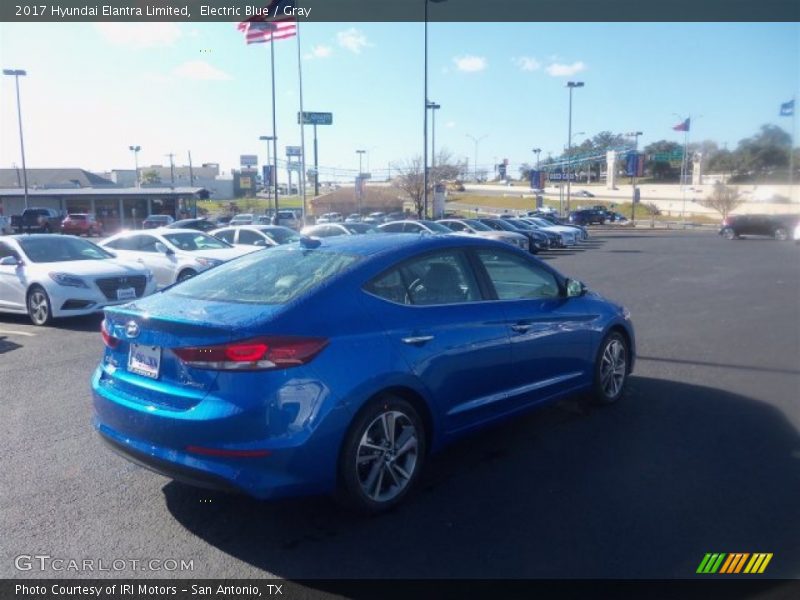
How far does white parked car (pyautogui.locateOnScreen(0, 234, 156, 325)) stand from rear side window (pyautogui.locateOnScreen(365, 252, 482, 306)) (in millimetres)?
7546

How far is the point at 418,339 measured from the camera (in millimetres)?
4223

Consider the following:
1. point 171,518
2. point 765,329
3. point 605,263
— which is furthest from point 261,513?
point 605,263

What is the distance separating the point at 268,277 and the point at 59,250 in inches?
341

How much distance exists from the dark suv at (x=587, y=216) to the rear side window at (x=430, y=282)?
2249 inches

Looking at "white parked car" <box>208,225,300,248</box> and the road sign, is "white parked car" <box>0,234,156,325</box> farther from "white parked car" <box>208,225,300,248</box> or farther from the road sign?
the road sign

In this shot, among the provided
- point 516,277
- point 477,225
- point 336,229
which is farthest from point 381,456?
point 477,225

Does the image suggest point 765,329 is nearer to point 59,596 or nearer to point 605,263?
point 59,596

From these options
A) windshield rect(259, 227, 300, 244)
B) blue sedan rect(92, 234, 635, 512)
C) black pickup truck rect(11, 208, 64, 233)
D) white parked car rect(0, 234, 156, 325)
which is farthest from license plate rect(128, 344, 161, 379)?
black pickup truck rect(11, 208, 64, 233)

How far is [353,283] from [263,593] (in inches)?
70.2

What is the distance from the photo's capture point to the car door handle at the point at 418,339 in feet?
13.6

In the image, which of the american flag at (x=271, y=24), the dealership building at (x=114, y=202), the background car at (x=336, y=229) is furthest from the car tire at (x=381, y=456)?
the dealership building at (x=114, y=202)

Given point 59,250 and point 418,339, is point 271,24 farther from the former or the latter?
point 418,339

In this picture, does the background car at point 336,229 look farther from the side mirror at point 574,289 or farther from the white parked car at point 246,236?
the side mirror at point 574,289

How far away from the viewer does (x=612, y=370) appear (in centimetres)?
621
